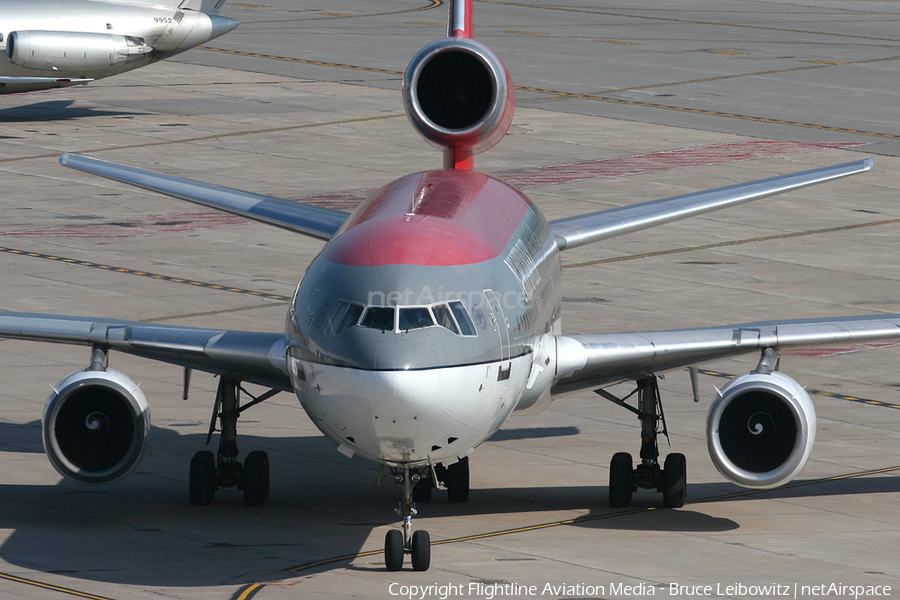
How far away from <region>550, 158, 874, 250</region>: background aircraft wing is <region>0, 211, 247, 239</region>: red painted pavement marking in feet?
60.5

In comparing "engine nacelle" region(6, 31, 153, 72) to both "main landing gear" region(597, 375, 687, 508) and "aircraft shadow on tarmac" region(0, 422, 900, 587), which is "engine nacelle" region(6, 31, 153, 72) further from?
"main landing gear" region(597, 375, 687, 508)

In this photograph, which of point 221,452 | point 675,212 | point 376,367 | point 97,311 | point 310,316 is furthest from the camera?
point 97,311

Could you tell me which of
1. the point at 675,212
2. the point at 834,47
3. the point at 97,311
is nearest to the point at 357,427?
the point at 675,212

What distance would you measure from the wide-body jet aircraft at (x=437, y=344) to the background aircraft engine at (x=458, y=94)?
0.10 ft

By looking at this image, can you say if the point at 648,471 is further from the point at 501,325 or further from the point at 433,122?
the point at 433,122

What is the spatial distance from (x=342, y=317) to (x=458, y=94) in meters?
6.98

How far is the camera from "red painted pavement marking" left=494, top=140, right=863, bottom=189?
4256cm

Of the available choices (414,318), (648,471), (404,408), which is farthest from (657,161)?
(404,408)

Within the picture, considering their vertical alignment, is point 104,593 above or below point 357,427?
below

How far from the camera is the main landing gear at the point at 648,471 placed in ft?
59.4

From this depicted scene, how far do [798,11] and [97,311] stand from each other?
65697 millimetres

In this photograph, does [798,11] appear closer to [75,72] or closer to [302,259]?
[75,72]

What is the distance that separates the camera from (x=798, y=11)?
281 ft

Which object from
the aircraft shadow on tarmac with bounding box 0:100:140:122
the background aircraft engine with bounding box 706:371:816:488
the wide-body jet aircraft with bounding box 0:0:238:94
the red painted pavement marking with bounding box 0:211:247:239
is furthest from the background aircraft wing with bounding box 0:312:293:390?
the aircraft shadow on tarmac with bounding box 0:100:140:122
